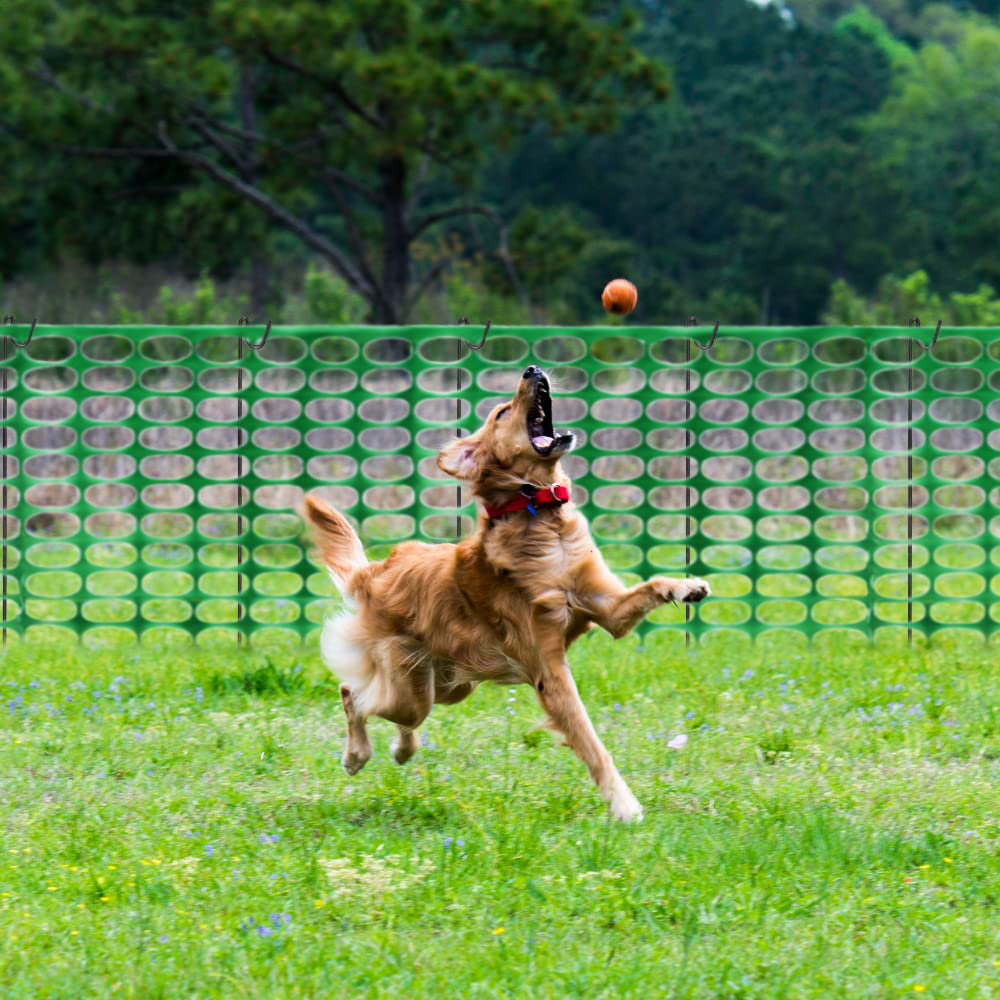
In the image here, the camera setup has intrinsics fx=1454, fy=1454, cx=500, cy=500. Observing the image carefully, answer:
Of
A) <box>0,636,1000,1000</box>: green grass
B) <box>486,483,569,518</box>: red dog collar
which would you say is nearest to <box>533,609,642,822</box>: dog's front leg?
<box>0,636,1000,1000</box>: green grass

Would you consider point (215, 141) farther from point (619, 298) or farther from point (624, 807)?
point (624, 807)

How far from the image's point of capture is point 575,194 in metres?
40.8

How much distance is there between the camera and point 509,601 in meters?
5.14

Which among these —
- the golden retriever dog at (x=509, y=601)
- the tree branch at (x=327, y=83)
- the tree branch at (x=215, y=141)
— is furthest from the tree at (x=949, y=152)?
the golden retriever dog at (x=509, y=601)

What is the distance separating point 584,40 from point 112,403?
908cm

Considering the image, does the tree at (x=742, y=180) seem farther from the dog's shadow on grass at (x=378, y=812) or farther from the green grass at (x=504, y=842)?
the dog's shadow on grass at (x=378, y=812)

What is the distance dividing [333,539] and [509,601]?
41.5 inches

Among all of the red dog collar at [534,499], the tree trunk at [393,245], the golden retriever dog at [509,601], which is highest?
the tree trunk at [393,245]

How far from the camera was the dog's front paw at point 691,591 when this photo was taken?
15.8 ft

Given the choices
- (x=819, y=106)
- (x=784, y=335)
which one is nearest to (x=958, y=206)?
(x=819, y=106)

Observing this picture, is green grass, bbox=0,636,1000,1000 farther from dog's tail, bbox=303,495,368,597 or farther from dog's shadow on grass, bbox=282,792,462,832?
dog's tail, bbox=303,495,368,597

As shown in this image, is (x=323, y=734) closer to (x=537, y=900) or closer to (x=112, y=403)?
(x=537, y=900)

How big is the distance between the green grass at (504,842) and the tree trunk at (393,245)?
1531 cm

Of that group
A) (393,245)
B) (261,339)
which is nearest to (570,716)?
(261,339)
